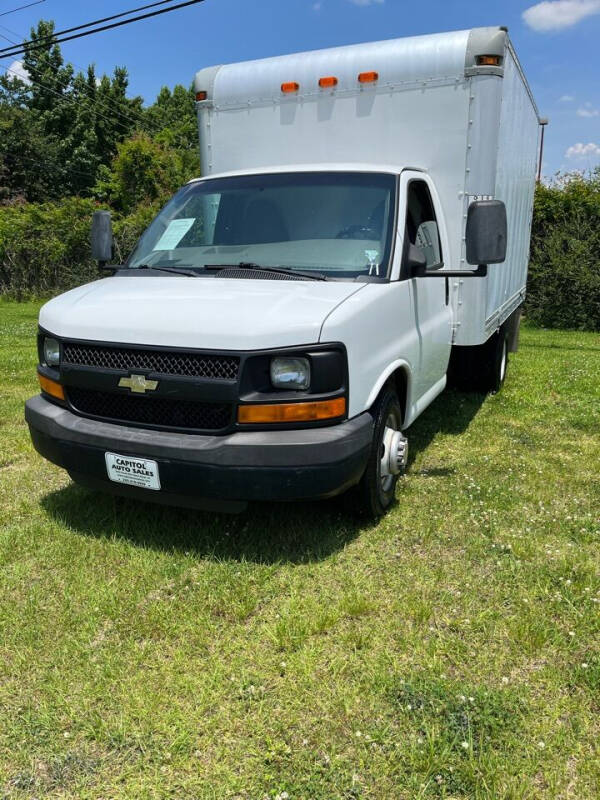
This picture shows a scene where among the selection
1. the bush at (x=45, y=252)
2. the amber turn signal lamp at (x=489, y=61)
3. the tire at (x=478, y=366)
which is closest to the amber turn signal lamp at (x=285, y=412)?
the amber turn signal lamp at (x=489, y=61)

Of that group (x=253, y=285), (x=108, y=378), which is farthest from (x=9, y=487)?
(x=253, y=285)

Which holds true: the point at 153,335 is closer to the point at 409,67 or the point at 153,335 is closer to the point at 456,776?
the point at 456,776

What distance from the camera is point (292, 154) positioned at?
211 inches

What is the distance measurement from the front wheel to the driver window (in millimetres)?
1154

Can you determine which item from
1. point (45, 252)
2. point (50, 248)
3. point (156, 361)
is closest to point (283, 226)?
point (156, 361)

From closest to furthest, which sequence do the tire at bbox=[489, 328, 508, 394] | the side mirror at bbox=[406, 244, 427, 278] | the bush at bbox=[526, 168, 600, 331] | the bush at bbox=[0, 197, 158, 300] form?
the side mirror at bbox=[406, 244, 427, 278]
the tire at bbox=[489, 328, 508, 394]
the bush at bbox=[526, 168, 600, 331]
the bush at bbox=[0, 197, 158, 300]

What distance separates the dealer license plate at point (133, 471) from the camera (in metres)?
3.21

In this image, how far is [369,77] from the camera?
16.5 ft

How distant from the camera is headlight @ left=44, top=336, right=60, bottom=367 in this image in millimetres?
3621

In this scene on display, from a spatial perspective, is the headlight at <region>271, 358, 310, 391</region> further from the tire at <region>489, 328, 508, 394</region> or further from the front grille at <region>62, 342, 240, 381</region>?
the tire at <region>489, 328, 508, 394</region>

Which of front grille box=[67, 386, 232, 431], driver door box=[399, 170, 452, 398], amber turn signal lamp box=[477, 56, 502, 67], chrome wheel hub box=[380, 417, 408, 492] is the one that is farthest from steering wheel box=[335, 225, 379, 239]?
amber turn signal lamp box=[477, 56, 502, 67]

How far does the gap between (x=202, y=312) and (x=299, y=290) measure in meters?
0.58

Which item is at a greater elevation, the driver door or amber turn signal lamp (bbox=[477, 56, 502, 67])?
amber turn signal lamp (bbox=[477, 56, 502, 67])

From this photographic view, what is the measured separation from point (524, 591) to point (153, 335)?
2247 mm
